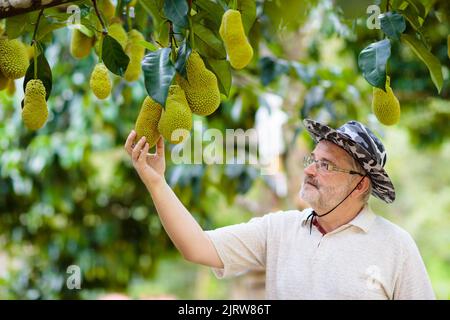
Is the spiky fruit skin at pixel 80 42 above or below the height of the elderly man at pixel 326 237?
above

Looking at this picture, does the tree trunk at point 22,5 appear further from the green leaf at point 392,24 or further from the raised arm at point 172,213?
the green leaf at point 392,24

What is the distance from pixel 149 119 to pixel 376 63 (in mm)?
422

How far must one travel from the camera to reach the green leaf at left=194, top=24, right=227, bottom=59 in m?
1.35

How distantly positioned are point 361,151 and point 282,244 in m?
0.30

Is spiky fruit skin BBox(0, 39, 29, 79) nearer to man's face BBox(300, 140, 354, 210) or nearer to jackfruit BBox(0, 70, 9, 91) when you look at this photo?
jackfruit BBox(0, 70, 9, 91)

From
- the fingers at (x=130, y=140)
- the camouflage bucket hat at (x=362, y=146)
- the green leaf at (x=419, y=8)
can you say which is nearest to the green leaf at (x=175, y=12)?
the fingers at (x=130, y=140)

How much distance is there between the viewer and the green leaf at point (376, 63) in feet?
3.98

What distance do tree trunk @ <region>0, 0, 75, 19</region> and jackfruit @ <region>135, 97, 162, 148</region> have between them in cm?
24

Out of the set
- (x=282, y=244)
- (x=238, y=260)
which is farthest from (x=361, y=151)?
(x=238, y=260)

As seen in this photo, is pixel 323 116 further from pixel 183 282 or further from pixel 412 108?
pixel 183 282

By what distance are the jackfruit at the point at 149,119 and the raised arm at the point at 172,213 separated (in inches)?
4.8

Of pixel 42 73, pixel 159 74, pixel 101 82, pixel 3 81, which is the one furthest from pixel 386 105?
pixel 3 81

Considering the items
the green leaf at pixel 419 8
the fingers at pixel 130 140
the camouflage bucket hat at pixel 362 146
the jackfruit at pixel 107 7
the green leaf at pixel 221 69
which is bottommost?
the camouflage bucket hat at pixel 362 146

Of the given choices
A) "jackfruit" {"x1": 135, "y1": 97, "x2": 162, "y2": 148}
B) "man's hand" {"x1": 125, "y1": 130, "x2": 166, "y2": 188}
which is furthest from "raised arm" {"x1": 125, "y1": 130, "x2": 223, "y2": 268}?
"jackfruit" {"x1": 135, "y1": 97, "x2": 162, "y2": 148}
